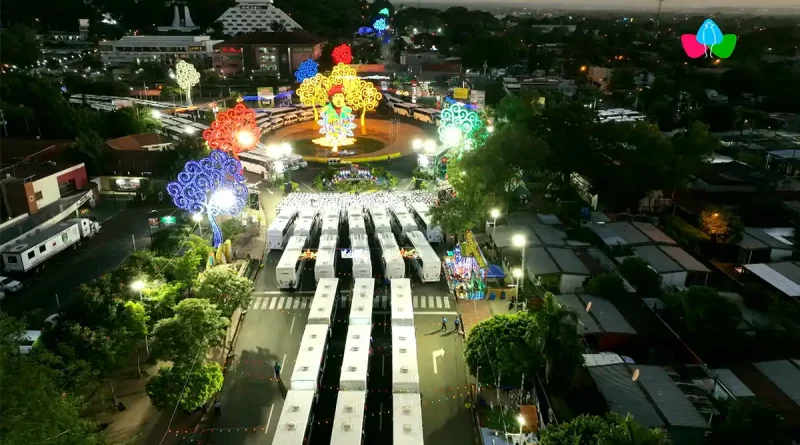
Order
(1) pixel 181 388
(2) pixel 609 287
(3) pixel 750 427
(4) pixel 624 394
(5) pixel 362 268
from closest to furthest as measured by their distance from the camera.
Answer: (3) pixel 750 427 → (1) pixel 181 388 → (4) pixel 624 394 → (2) pixel 609 287 → (5) pixel 362 268

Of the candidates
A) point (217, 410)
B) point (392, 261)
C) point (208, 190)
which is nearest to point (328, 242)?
point (392, 261)

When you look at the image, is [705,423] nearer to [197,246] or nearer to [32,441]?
[32,441]

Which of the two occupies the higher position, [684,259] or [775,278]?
[684,259]

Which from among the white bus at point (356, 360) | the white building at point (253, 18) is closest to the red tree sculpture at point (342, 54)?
the white building at point (253, 18)

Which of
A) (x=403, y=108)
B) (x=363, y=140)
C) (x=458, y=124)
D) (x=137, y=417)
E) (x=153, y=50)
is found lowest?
(x=137, y=417)

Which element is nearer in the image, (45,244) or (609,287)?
(609,287)

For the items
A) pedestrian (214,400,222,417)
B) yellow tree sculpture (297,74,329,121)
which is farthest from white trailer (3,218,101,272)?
yellow tree sculpture (297,74,329,121)

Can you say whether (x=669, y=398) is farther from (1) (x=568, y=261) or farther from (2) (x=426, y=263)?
(2) (x=426, y=263)
